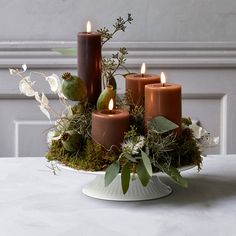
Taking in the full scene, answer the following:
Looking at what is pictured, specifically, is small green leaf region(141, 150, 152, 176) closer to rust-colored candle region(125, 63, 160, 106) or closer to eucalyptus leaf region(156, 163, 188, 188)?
eucalyptus leaf region(156, 163, 188, 188)

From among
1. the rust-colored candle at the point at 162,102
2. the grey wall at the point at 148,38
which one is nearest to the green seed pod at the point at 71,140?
the rust-colored candle at the point at 162,102

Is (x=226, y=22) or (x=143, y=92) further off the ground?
(x=226, y=22)

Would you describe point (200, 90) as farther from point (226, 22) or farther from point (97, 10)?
point (97, 10)

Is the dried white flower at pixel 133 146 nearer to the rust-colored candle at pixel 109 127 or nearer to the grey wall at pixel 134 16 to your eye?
the rust-colored candle at pixel 109 127

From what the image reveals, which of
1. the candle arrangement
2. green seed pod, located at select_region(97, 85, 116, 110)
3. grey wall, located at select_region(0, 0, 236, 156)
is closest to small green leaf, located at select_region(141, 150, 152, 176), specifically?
the candle arrangement

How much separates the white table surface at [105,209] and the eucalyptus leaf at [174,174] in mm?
48

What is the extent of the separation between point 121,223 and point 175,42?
1022 mm

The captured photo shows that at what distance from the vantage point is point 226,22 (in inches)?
72.7

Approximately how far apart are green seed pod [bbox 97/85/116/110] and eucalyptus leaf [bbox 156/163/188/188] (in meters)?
0.13

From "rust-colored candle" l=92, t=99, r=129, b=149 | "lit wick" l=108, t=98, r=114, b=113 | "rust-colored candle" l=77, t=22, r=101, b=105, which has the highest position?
"rust-colored candle" l=77, t=22, r=101, b=105

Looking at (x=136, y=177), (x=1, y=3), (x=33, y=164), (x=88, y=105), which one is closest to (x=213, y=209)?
(x=136, y=177)

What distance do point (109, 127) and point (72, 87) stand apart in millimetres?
87

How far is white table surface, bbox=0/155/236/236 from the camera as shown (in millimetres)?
881

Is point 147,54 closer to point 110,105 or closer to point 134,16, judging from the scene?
point 134,16
